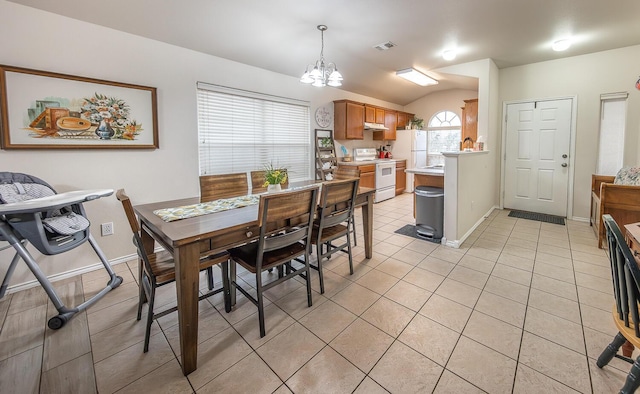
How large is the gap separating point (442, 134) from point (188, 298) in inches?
280

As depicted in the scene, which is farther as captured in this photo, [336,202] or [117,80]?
[117,80]

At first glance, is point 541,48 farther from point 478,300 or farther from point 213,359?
point 213,359

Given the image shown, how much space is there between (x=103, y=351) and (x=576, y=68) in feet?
21.1

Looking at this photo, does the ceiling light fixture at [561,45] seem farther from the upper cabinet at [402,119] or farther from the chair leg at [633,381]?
the chair leg at [633,381]

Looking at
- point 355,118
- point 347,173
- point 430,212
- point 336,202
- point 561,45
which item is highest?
point 561,45

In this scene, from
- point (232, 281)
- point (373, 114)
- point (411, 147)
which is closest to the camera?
point (232, 281)

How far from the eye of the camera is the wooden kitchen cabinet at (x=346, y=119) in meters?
5.45

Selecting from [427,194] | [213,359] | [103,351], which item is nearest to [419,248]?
[427,194]

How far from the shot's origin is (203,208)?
2.14 meters

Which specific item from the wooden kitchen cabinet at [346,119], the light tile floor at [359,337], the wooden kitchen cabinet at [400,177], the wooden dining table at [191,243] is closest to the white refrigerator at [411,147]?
the wooden kitchen cabinet at [400,177]

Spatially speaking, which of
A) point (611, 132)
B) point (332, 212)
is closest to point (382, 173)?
point (611, 132)

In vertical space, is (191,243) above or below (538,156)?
below

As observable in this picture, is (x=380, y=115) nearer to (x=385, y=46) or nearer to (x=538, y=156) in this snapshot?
(x=385, y=46)

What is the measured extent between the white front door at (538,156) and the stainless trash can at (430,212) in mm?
2297
